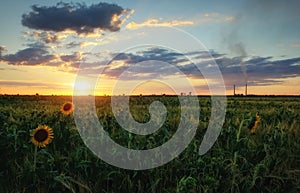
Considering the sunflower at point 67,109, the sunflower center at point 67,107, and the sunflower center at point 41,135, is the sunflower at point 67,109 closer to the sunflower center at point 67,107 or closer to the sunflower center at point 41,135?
the sunflower center at point 67,107

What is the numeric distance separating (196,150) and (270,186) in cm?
112

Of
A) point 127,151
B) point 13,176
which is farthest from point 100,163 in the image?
point 13,176

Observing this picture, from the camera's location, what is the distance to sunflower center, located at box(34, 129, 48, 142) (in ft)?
14.5

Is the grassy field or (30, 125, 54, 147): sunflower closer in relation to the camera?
the grassy field

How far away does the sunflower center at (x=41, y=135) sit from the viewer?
14.5 feet

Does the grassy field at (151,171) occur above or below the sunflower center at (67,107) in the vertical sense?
below

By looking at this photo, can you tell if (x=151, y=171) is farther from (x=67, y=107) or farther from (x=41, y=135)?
(x=67, y=107)

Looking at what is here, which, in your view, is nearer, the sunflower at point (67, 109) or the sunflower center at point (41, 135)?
the sunflower center at point (41, 135)

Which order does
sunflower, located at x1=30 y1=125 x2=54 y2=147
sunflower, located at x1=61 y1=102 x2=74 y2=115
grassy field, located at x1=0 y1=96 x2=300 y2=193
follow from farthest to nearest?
sunflower, located at x1=61 y1=102 x2=74 y2=115 → sunflower, located at x1=30 y1=125 x2=54 y2=147 → grassy field, located at x1=0 y1=96 x2=300 y2=193

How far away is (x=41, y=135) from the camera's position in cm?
443

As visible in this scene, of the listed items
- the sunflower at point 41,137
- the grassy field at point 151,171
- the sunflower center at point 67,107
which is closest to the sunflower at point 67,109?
the sunflower center at point 67,107

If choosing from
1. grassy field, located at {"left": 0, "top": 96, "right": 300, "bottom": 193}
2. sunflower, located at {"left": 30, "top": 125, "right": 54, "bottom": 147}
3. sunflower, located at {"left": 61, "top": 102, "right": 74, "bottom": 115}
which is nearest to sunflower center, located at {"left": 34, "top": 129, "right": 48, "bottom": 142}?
sunflower, located at {"left": 30, "top": 125, "right": 54, "bottom": 147}

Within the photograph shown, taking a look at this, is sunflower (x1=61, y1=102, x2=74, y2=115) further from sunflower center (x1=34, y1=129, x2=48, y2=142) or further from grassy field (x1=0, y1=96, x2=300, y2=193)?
sunflower center (x1=34, y1=129, x2=48, y2=142)

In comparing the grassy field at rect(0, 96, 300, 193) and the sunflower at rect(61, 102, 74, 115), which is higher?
the sunflower at rect(61, 102, 74, 115)
